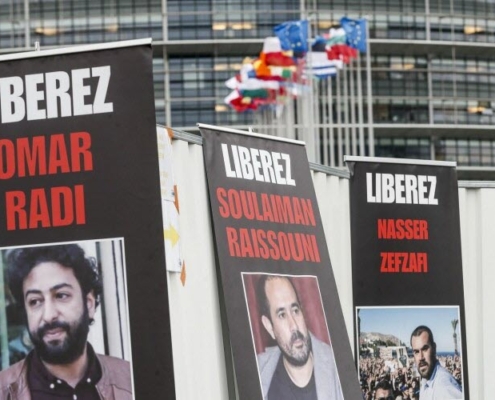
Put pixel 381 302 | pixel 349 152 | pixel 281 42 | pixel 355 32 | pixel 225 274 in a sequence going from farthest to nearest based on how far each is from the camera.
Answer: pixel 349 152
pixel 355 32
pixel 281 42
pixel 381 302
pixel 225 274

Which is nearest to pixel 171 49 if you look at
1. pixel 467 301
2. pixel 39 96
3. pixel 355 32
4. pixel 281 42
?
pixel 355 32

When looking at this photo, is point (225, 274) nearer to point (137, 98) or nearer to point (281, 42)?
point (137, 98)

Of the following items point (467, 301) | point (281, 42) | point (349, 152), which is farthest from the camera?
point (349, 152)

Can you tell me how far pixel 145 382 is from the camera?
1091cm

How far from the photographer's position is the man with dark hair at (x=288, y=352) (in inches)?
516

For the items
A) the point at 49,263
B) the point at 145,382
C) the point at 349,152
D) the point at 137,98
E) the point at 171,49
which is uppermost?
the point at 171,49

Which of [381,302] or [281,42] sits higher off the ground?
[281,42]

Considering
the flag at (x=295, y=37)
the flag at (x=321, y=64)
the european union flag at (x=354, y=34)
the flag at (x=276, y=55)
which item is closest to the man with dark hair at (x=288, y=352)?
the flag at (x=295, y=37)

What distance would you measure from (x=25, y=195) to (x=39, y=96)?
75cm

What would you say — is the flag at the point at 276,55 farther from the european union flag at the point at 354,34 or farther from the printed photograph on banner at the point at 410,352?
the printed photograph on banner at the point at 410,352

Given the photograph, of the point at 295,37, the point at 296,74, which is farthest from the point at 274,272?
the point at 296,74

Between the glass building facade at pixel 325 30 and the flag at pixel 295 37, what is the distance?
2685 cm

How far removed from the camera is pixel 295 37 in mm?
54094

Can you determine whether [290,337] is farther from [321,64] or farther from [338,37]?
[321,64]
